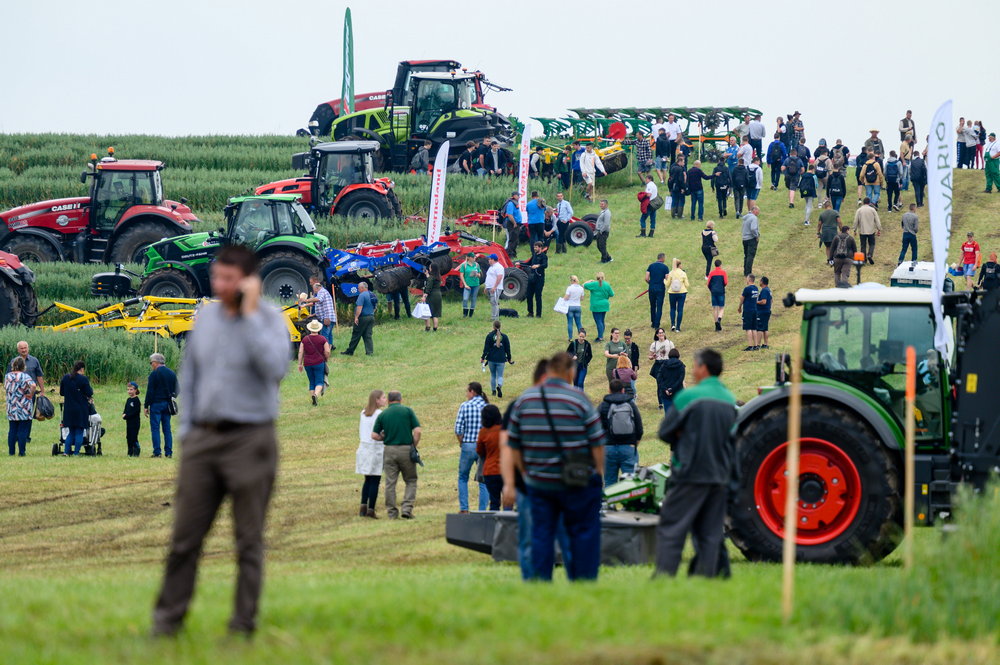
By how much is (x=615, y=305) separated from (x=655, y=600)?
959 inches

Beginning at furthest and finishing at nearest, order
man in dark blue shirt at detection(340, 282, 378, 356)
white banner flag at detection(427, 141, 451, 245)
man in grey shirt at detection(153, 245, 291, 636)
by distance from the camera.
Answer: white banner flag at detection(427, 141, 451, 245)
man in dark blue shirt at detection(340, 282, 378, 356)
man in grey shirt at detection(153, 245, 291, 636)

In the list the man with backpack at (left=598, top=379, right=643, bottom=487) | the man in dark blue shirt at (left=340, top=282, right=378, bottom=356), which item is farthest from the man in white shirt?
the man with backpack at (left=598, top=379, right=643, bottom=487)

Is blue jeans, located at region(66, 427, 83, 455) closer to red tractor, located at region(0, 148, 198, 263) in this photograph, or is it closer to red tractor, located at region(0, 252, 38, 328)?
red tractor, located at region(0, 252, 38, 328)

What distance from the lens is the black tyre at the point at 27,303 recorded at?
27.6 m

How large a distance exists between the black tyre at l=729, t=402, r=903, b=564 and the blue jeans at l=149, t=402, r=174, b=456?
11.3 meters

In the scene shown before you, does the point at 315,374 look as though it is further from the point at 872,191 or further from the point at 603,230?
the point at 872,191

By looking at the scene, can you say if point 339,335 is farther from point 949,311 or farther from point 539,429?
point 539,429

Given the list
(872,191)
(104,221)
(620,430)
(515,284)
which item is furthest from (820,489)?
(872,191)

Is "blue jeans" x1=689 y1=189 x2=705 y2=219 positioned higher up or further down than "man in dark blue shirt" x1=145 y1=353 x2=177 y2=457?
higher up

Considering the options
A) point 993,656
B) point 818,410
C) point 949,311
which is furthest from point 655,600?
point 949,311

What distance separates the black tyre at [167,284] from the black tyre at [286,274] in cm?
149

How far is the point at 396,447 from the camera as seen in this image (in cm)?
1650

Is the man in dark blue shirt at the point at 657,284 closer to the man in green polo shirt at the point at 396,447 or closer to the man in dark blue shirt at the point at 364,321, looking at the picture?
the man in dark blue shirt at the point at 364,321

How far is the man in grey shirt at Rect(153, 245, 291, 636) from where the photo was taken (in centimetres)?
660
